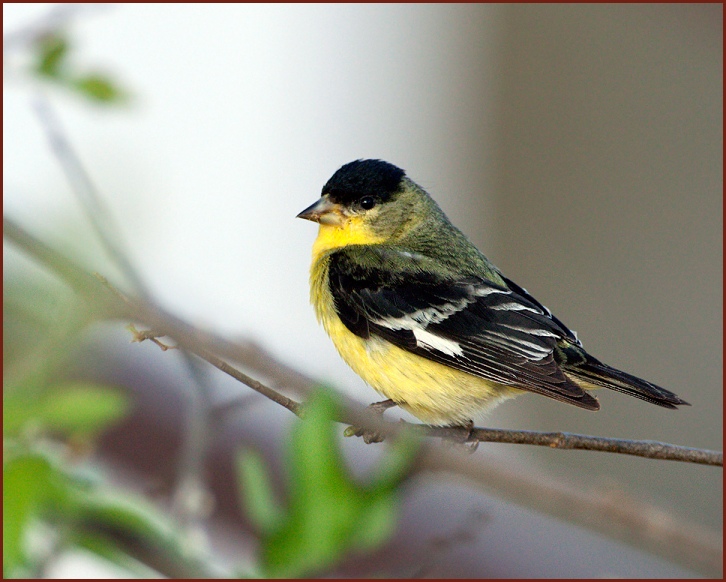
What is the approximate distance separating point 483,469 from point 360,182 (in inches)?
42.4

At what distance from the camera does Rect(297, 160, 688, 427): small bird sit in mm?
2045

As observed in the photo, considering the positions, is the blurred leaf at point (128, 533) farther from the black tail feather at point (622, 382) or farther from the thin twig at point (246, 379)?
the black tail feather at point (622, 382)

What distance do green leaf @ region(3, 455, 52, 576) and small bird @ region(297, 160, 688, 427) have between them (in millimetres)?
1131

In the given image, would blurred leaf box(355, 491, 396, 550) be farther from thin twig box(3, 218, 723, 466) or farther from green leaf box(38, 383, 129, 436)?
green leaf box(38, 383, 129, 436)

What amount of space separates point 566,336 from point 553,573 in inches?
22.9

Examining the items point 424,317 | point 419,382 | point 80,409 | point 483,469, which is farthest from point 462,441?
point 80,409

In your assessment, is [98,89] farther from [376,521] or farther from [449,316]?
[449,316]

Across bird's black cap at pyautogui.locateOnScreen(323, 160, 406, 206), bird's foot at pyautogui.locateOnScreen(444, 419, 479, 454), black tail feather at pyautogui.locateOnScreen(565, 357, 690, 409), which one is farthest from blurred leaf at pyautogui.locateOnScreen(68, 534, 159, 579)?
bird's black cap at pyautogui.locateOnScreen(323, 160, 406, 206)

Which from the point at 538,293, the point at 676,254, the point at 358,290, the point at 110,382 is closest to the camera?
the point at 110,382

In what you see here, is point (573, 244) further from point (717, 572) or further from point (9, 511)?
point (9, 511)

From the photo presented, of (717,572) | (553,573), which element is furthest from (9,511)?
(553,573)

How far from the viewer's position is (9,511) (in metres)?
1.00

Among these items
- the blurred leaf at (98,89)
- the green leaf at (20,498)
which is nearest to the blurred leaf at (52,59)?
the blurred leaf at (98,89)

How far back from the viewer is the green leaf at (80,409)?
1087mm
